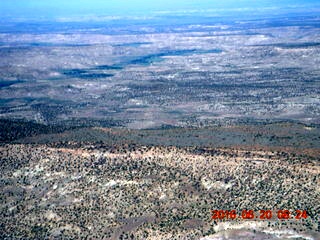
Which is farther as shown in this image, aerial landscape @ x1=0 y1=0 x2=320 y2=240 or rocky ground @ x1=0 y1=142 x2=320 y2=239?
aerial landscape @ x1=0 y1=0 x2=320 y2=240

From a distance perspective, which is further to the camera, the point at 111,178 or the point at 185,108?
the point at 185,108

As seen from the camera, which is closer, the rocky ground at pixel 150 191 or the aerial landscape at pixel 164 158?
the rocky ground at pixel 150 191

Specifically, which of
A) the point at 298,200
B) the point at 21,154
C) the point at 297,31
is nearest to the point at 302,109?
the point at 298,200

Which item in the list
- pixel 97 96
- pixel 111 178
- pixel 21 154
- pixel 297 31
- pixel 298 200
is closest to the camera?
pixel 298 200

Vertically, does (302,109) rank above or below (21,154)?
below

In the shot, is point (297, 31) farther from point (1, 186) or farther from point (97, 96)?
point (1, 186)

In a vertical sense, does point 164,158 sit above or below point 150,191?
above

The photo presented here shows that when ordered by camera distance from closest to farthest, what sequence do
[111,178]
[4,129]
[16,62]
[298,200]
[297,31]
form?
[298,200]
[111,178]
[4,129]
[16,62]
[297,31]

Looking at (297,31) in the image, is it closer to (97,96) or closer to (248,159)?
Result: (97,96)

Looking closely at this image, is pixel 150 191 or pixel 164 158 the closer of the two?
pixel 150 191
